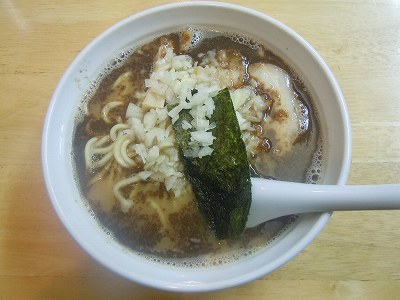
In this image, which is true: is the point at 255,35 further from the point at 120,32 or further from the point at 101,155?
the point at 101,155

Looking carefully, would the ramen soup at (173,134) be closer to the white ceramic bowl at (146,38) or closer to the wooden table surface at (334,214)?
the white ceramic bowl at (146,38)

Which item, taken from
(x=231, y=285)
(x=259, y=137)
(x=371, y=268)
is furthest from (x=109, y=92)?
(x=371, y=268)

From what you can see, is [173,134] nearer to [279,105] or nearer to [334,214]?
[279,105]

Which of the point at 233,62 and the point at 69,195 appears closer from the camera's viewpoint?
the point at 69,195

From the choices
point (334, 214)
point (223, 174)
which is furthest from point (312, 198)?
point (334, 214)

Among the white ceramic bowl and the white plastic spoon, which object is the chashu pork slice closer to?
the white ceramic bowl
